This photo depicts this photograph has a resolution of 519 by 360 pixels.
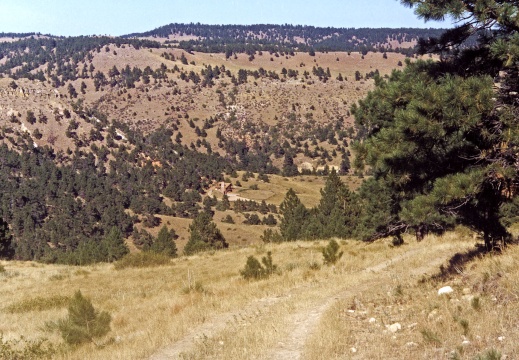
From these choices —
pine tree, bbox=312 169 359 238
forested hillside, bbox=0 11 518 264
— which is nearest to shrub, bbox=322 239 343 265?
forested hillside, bbox=0 11 518 264

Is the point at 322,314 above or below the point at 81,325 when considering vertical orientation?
above

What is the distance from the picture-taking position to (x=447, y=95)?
9.25 meters

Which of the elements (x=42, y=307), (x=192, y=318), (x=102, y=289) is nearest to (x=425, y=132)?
(x=192, y=318)

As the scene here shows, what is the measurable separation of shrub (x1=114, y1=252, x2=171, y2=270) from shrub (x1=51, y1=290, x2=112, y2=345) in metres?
20.3

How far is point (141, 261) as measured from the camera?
110ft

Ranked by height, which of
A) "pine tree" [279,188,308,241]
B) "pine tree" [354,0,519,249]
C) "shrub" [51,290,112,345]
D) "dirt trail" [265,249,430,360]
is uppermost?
"pine tree" [354,0,519,249]

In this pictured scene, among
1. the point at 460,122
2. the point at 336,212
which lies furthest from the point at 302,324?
the point at 336,212

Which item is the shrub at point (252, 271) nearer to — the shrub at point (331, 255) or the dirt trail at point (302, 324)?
the shrub at point (331, 255)

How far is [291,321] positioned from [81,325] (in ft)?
18.2

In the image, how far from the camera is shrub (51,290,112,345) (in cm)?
1272

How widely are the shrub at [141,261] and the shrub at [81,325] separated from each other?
20.3 meters

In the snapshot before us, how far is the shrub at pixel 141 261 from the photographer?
109 feet

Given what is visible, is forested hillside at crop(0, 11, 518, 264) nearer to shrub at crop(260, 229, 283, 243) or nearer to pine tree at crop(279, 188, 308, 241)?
pine tree at crop(279, 188, 308, 241)

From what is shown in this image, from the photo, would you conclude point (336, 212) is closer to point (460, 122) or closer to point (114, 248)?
point (114, 248)
